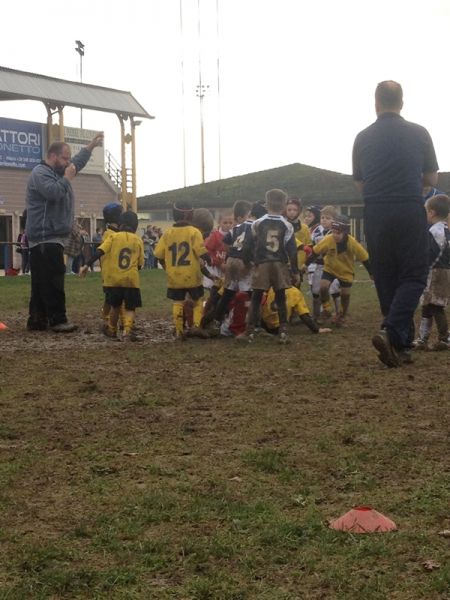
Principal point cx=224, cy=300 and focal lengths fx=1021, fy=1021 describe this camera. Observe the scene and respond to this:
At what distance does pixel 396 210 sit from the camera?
8.31 m

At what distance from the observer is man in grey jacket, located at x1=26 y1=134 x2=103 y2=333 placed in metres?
12.2

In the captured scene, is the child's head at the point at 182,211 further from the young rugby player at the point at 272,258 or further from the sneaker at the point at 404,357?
the sneaker at the point at 404,357

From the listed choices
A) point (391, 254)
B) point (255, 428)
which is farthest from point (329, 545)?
point (391, 254)

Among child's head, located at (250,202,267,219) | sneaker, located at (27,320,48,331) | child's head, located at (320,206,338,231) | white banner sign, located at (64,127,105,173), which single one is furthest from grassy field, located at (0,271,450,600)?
white banner sign, located at (64,127,105,173)

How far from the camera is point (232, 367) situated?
871 cm

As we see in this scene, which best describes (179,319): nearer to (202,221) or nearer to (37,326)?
(202,221)

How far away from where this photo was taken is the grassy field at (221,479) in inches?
132

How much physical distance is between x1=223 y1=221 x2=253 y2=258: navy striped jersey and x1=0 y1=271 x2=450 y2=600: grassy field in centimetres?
284

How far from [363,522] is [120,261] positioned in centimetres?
827

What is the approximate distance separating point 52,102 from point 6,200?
204 inches

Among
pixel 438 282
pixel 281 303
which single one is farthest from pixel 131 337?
pixel 438 282

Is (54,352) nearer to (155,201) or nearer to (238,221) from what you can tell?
(238,221)

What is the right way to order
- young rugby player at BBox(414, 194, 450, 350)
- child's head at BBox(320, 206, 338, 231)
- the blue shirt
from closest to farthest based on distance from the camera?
1. the blue shirt
2. young rugby player at BBox(414, 194, 450, 350)
3. child's head at BBox(320, 206, 338, 231)

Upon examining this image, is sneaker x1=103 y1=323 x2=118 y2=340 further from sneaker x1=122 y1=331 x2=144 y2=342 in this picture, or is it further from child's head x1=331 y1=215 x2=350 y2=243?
child's head x1=331 y1=215 x2=350 y2=243
